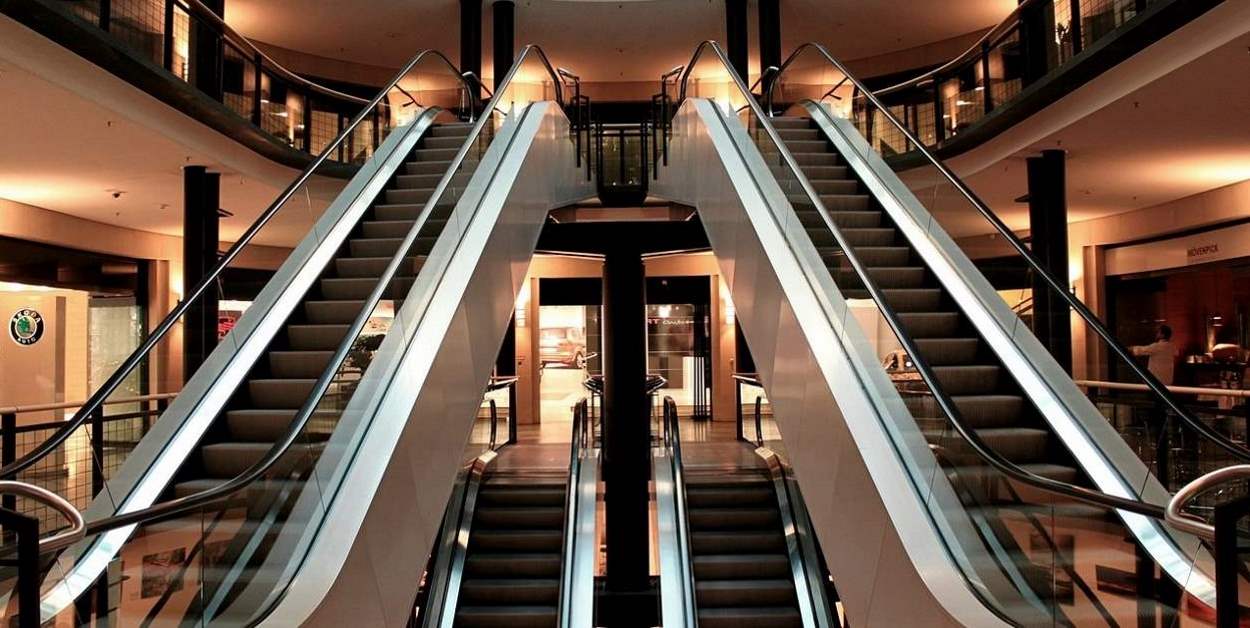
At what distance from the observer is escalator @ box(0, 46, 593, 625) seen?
349 centimetres

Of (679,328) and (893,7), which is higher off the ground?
(893,7)

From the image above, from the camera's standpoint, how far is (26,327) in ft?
39.7

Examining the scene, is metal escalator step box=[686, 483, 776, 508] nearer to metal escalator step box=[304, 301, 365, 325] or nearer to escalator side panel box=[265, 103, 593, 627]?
escalator side panel box=[265, 103, 593, 627]

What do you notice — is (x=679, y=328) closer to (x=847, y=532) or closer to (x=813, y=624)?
(x=813, y=624)

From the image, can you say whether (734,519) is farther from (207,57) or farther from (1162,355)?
(207,57)

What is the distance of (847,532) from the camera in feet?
17.9

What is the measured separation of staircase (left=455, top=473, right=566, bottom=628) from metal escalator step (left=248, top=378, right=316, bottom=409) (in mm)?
5549

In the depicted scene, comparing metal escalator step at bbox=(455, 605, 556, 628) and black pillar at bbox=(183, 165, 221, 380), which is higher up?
black pillar at bbox=(183, 165, 221, 380)

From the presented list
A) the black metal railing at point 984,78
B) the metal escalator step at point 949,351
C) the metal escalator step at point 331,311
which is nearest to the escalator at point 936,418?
the metal escalator step at point 949,351

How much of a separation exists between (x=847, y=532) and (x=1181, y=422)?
1971 millimetres

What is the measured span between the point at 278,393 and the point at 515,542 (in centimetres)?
658

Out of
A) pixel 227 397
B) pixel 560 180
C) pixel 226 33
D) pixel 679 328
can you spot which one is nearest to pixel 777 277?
pixel 227 397

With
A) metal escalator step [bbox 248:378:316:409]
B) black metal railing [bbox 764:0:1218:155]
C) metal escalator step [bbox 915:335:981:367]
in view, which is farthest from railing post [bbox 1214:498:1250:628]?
black metal railing [bbox 764:0:1218:155]

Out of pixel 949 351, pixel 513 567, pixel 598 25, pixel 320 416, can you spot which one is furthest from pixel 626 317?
pixel 320 416
